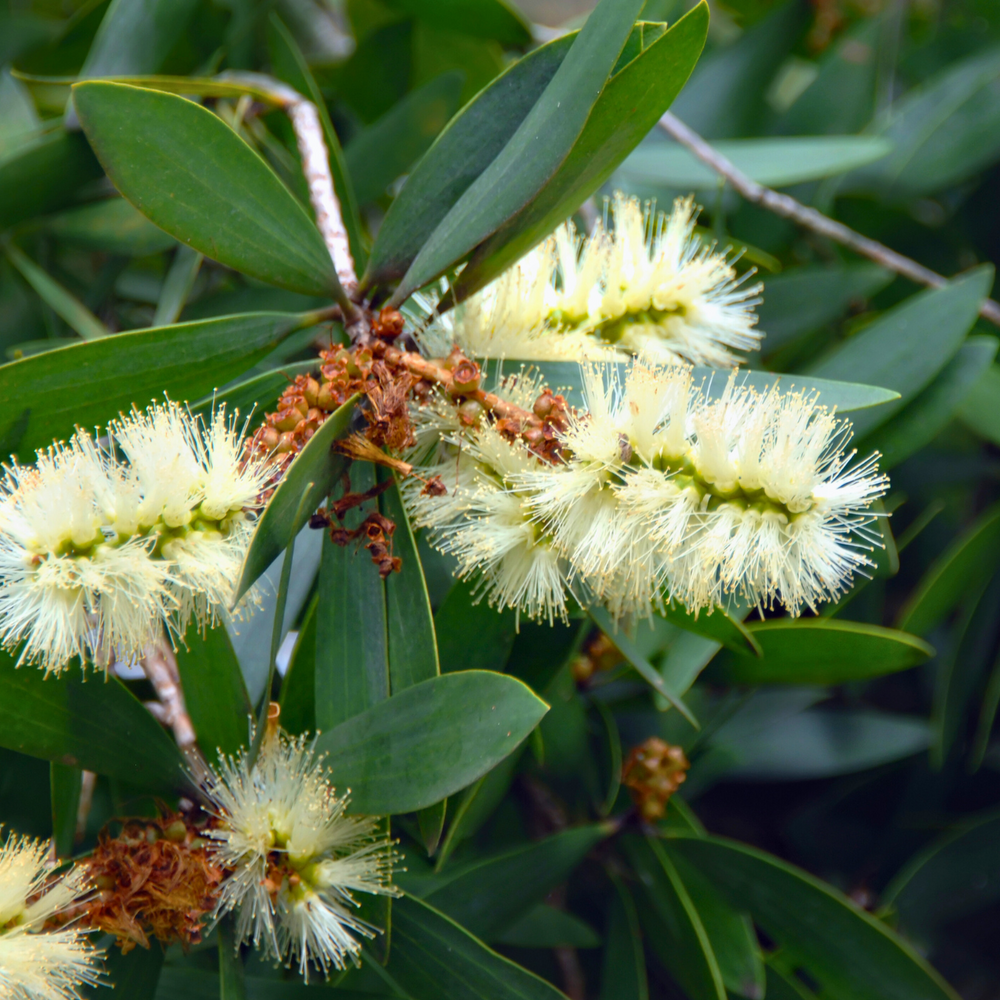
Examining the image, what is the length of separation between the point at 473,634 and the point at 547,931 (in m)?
0.57

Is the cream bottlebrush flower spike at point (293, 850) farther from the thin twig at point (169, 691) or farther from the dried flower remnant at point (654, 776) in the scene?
the dried flower remnant at point (654, 776)

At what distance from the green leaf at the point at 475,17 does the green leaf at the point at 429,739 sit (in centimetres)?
121

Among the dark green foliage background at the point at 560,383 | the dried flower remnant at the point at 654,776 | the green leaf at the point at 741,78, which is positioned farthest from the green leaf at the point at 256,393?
the green leaf at the point at 741,78

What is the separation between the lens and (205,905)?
0.83 meters

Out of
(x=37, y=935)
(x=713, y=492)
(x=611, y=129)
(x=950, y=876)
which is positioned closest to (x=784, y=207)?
(x=611, y=129)

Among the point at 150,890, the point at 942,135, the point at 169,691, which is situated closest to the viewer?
the point at 150,890

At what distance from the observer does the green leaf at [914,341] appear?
1.10 meters

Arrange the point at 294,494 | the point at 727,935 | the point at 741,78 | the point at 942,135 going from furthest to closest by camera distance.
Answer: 1. the point at 741,78
2. the point at 942,135
3. the point at 727,935
4. the point at 294,494

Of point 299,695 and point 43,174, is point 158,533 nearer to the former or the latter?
point 299,695

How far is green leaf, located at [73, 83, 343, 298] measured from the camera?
0.77m

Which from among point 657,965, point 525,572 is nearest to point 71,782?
point 525,572

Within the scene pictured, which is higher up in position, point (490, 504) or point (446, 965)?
point (490, 504)

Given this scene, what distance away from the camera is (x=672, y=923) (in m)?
1.19

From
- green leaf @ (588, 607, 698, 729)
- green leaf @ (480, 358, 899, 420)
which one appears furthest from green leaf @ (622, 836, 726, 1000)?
green leaf @ (480, 358, 899, 420)
